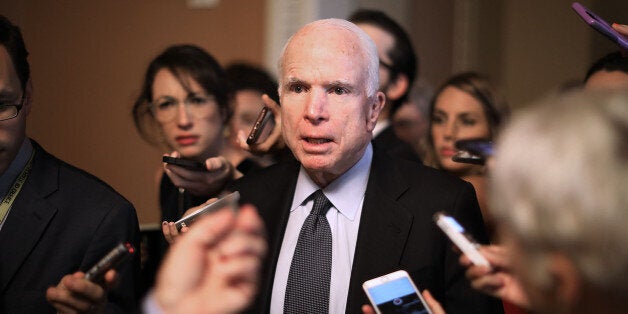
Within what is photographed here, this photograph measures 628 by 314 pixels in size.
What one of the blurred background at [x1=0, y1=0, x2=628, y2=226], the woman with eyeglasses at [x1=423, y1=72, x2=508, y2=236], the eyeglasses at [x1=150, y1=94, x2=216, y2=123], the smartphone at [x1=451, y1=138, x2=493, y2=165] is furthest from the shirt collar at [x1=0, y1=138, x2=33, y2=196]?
the blurred background at [x1=0, y1=0, x2=628, y2=226]

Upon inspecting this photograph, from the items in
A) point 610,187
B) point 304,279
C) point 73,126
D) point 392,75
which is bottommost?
point 73,126

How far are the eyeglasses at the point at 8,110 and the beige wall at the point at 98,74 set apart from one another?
2664 mm

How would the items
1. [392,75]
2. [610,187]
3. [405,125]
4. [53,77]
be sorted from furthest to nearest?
[53,77]
[405,125]
[392,75]
[610,187]

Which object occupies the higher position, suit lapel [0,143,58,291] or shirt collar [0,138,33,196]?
shirt collar [0,138,33,196]

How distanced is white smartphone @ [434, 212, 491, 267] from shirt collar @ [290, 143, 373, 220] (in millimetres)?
579

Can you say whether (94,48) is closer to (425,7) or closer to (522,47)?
(425,7)

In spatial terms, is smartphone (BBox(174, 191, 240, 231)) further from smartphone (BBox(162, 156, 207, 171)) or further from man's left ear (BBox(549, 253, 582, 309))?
man's left ear (BBox(549, 253, 582, 309))

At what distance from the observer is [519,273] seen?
127 cm

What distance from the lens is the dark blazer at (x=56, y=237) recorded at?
2.32 metres

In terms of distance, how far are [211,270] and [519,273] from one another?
471 mm

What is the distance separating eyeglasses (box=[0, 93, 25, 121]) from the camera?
2463 millimetres

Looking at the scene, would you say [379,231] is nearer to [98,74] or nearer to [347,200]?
[347,200]

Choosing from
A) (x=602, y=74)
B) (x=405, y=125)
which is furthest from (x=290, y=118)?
(x=405, y=125)

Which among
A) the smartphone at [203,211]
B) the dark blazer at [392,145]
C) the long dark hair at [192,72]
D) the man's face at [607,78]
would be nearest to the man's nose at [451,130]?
the dark blazer at [392,145]
